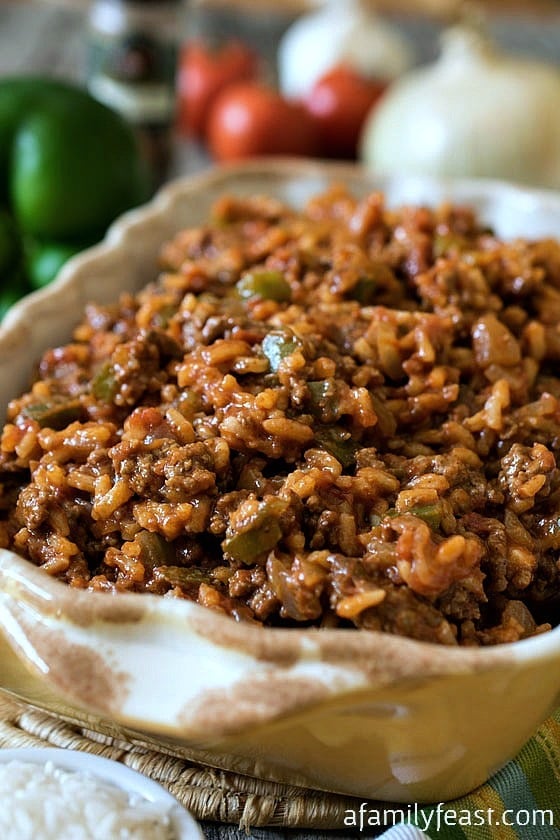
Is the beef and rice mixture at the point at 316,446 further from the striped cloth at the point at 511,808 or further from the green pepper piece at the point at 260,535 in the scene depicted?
the striped cloth at the point at 511,808

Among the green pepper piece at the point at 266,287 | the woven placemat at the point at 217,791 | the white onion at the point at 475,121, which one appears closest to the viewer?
the woven placemat at the point at 217,791

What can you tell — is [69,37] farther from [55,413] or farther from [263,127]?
[55,413]

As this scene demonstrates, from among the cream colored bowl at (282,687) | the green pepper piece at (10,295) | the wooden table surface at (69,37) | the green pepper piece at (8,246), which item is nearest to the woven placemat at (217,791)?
the cream colored bowl at (282,687)

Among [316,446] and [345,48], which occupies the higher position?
[316,446]

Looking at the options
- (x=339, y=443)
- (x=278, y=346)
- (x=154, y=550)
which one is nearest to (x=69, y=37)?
(x=278, y=346)

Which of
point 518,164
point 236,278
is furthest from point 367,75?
point 236,278

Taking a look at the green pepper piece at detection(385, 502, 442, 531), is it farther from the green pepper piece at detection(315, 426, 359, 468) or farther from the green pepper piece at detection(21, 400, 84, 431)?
the green pepper piece at detection(21, 400, 84, 431)
